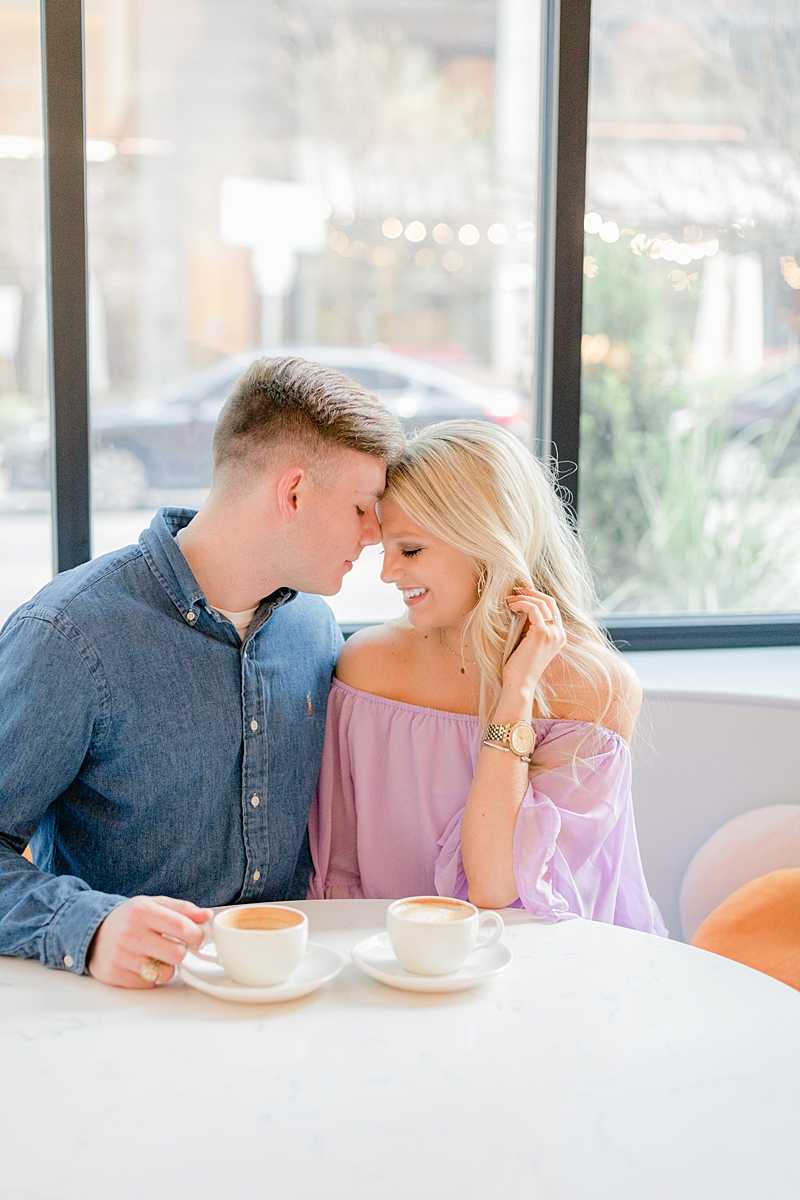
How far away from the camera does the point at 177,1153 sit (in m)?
0.81

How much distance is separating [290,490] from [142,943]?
0.68 m

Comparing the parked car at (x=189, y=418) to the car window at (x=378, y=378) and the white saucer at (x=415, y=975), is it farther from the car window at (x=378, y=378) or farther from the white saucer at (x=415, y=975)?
the white saucer at (x=415, y=975)

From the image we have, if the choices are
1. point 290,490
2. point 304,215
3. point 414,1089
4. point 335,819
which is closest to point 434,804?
point 335,819

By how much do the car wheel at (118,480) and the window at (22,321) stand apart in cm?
17

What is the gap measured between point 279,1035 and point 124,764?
52cm

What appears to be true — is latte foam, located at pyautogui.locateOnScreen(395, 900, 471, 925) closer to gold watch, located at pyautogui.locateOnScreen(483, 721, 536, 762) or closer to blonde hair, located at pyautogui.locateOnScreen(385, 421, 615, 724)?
gold watch, located at pyautogui.locateOnScreen(483, 721, 536, 762)

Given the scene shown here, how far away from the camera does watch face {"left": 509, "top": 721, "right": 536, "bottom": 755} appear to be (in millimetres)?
1525

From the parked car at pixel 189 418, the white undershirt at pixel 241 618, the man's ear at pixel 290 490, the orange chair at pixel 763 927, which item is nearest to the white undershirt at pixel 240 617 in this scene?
the white undershirt at pixel 241 618

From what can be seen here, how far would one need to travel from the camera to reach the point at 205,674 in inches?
57.5

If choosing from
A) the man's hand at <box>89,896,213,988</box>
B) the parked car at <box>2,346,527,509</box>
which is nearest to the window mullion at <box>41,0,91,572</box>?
the parked car at <box>2,346,527,509</box>

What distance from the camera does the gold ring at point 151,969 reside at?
1070mm

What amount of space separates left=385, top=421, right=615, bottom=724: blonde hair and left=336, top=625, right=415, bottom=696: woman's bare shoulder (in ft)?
0.39

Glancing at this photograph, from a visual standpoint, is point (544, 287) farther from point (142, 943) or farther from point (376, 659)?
point (142, 943)

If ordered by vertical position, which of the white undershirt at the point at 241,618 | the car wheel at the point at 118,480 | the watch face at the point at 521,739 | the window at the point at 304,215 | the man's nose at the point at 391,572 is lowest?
the watch face at the point at 521,739
